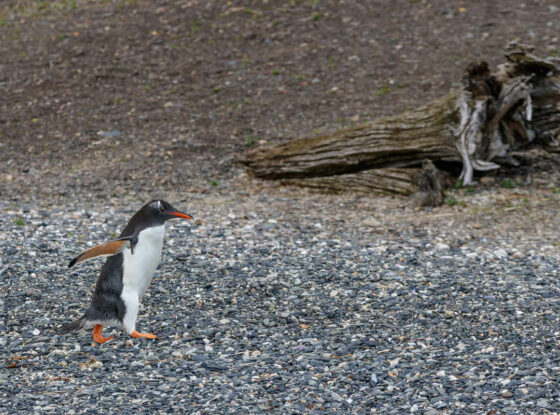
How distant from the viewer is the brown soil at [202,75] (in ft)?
34.8

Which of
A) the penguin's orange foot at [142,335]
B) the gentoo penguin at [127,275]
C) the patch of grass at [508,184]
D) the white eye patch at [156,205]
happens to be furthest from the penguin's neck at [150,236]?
the patch of grass at [508,184]

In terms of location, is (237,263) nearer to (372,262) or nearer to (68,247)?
(372,262)

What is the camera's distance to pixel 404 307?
20.2ft

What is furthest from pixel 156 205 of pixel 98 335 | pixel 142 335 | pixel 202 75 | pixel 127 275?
pixel 202 75

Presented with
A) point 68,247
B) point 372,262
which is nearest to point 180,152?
point 68,247

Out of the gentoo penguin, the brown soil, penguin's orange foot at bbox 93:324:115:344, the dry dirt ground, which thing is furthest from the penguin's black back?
the brown soil

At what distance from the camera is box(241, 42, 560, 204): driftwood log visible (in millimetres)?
9250

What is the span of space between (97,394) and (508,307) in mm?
3391

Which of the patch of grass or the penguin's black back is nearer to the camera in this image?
the penguin's black back

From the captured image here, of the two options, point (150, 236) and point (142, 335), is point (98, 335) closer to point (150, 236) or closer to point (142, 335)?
point (142, 335)

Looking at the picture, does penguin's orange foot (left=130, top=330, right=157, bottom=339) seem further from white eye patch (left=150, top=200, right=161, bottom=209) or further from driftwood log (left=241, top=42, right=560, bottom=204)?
driftwood log (left=241, top=42, right=560, bottom=204)

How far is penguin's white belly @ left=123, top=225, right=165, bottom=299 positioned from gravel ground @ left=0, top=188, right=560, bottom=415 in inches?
17.2

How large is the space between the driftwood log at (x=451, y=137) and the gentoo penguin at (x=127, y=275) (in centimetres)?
418

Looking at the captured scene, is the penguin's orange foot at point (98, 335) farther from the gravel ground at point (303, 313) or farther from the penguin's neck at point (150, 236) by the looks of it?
the penguin's neck at point (150, 236)
